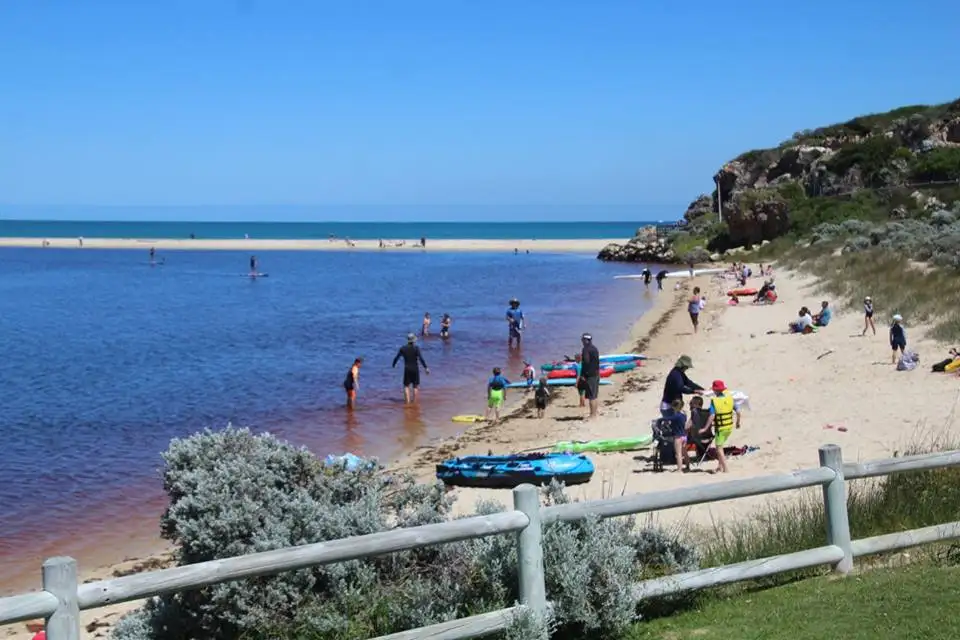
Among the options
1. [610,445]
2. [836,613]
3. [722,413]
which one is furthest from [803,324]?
[836,613]

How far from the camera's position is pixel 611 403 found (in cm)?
2111

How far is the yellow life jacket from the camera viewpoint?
535 inches

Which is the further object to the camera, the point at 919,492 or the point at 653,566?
the point at 919,492

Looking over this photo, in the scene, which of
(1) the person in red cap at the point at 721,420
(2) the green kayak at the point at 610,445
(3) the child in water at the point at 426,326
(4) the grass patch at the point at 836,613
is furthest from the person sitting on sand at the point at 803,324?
(4) the grass patch at the point at 836,613

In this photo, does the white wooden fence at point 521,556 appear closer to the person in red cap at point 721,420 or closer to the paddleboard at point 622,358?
the person in red cap at point 721,420

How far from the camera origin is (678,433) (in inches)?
549

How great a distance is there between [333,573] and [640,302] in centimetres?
4036

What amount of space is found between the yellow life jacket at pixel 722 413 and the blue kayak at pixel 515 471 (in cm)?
188

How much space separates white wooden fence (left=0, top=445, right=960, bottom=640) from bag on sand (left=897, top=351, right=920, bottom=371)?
12.6 metres

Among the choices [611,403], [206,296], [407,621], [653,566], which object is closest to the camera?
[407,621]

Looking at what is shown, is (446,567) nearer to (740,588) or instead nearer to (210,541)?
(210,541)

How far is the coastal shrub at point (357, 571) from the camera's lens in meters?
5.75

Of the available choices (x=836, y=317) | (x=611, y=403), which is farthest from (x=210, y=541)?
(x=836, y=317)

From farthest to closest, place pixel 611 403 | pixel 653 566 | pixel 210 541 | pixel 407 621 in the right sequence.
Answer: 1. pixel 611 403
2. pixel 653 566
3. pixel 210 541
4. pixel 407 621
